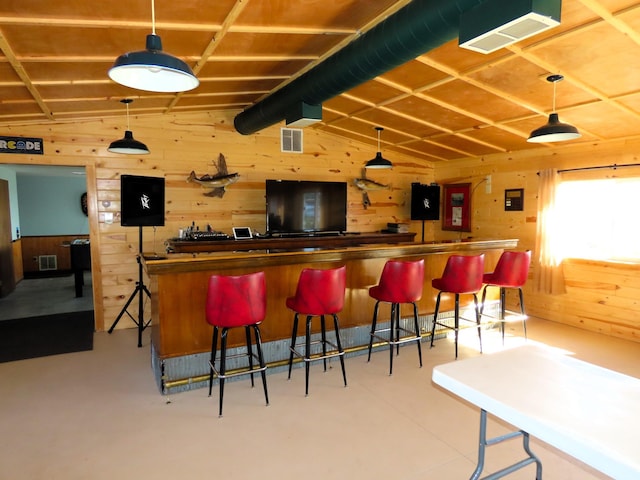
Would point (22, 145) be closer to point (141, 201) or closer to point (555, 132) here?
point (141, 201)

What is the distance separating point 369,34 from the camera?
2797 mm

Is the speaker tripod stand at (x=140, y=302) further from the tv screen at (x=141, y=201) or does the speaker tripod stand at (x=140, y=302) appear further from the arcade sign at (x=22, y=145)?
the arcade sign at (x=22, y=145)

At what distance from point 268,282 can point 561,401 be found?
252 centimetres

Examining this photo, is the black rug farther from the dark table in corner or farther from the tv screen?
the tv screen

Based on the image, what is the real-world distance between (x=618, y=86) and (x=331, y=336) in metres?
3.46

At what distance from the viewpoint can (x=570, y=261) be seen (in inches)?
198

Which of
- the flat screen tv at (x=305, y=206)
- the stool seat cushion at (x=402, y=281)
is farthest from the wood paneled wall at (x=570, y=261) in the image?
the stool seat cushion at (x=402, y=281)

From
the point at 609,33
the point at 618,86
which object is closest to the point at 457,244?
the point at 618,86

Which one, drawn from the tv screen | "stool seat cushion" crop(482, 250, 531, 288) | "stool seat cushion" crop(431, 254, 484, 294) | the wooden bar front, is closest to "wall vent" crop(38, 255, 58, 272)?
the tv screen

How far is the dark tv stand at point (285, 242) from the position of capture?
4.80 meters

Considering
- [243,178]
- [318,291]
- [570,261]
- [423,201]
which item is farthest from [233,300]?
[423,201]

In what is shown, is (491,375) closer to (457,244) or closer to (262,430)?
(262,430)

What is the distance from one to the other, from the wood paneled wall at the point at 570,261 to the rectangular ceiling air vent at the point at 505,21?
329 centimetres

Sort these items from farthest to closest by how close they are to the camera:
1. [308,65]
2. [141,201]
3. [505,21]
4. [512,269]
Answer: [141,201] → [512,269] → [308,65] → [505,21]
